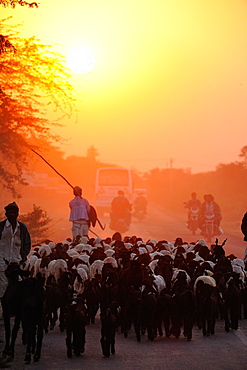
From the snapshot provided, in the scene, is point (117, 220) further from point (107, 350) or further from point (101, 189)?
point (107, 350)

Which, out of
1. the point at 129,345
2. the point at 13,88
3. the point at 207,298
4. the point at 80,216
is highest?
the point at 13,88

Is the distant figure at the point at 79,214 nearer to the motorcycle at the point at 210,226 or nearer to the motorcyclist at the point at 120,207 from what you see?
the motorcycle at the point at 210,226

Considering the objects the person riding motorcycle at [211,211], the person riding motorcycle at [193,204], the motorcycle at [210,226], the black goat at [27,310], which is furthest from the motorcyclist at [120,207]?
the black goat at [27,310]

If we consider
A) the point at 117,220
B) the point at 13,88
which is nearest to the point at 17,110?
the point at 13,88

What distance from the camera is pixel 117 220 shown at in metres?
24.5

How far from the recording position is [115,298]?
9016mm

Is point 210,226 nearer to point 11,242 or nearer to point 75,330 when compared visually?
point 11,242

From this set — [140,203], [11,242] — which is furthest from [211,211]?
[140,203]

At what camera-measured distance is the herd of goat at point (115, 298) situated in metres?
7.53

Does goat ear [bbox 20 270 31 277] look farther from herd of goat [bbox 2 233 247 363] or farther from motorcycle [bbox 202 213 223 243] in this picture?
motorcycle [bbox 202 213 223 243]

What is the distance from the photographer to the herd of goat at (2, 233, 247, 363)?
7531 millimetres

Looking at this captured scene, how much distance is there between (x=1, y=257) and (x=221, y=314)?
3.39m

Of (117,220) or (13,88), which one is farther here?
(117,220)

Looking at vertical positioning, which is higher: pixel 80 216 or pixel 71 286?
pixel 80 216
